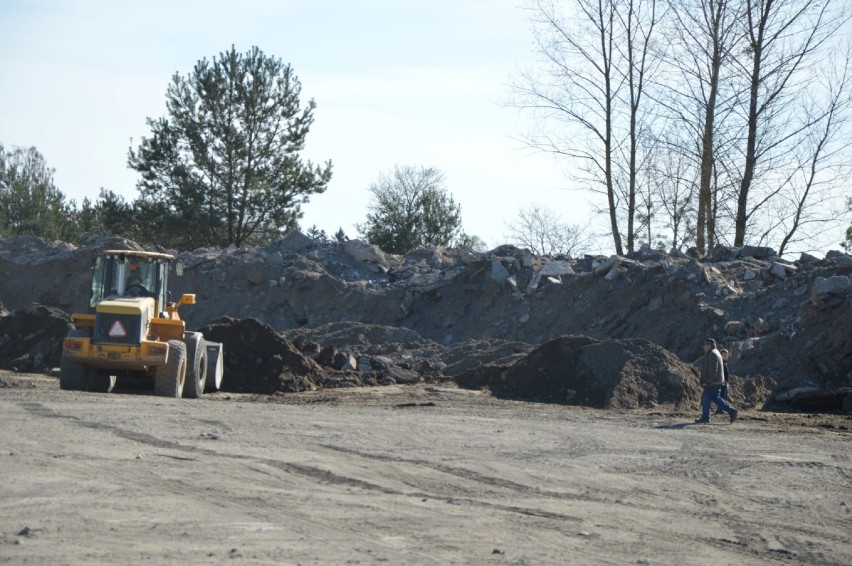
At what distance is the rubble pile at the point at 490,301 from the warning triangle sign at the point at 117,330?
4.65 m

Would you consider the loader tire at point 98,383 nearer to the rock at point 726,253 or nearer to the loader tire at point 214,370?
the loader tire at point 214,370

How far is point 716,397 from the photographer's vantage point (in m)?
16.9

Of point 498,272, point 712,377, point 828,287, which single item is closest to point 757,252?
point 828,287

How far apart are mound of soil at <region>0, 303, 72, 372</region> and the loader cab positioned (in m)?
6.96

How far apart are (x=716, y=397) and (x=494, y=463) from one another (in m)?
6.18

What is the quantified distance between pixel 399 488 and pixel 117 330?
8.41 m

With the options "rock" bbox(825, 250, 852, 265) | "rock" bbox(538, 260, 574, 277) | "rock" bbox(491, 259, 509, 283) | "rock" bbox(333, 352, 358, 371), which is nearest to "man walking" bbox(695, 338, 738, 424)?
"rock" bbox(333, 352, 358, 371)

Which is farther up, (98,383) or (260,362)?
(260,362)

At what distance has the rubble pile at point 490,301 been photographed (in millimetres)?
22719

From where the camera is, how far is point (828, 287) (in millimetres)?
22766

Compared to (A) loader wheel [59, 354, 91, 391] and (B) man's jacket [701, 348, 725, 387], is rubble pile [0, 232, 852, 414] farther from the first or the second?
(A) loader wheel [59, 354, 91, 391]

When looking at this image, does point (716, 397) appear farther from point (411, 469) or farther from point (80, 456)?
point (80, 456)

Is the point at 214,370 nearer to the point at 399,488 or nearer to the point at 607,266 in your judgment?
the point at 399,488

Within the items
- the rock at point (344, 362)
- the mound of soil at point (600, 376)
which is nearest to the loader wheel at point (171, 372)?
the rock at point (344, 362)
